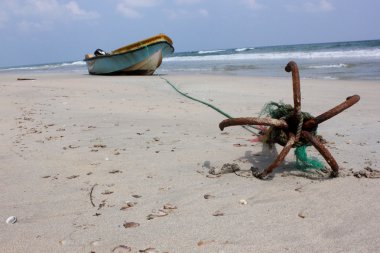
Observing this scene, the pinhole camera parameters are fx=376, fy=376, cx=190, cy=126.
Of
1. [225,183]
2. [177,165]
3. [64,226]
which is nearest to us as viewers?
[64,226]

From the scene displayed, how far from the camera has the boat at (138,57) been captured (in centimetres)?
1305

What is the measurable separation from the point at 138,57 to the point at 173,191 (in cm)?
1134

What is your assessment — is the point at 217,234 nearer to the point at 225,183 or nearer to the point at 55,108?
the point at 225,183

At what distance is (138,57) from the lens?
1319cm

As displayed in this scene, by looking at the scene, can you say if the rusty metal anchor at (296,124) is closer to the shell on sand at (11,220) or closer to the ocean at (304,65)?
the shell on sand at (11,220)

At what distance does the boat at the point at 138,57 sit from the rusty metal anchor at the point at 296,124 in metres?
11.0

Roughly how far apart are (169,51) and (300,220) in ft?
42.3

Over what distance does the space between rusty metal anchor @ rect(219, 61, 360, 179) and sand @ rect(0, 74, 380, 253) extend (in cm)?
15

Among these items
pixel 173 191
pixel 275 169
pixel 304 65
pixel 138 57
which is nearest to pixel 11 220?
pixel 173 191

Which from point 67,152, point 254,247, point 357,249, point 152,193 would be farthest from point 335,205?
point 67,152

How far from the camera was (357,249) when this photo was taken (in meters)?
1.60

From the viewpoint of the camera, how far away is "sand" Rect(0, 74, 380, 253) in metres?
1.75

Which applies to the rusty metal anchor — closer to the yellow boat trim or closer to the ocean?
the ocean

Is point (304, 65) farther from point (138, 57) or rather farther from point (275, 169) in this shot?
point (275, 169)
